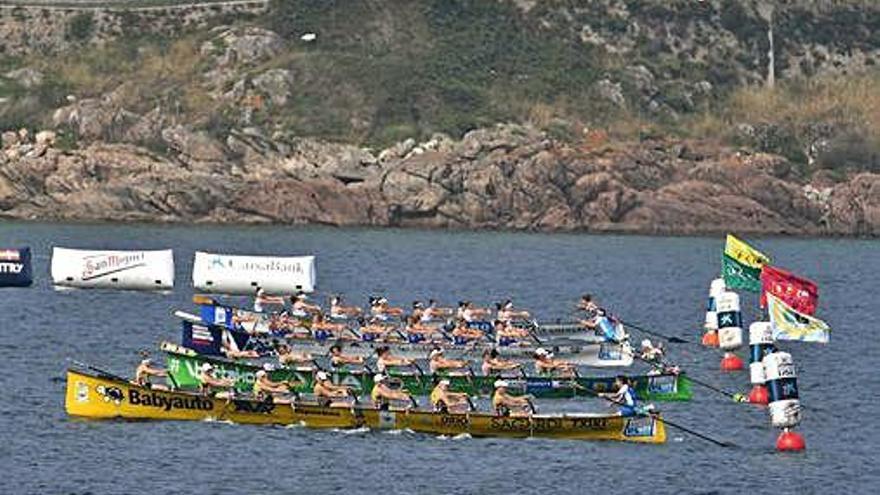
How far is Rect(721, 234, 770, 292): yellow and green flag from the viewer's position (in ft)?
342

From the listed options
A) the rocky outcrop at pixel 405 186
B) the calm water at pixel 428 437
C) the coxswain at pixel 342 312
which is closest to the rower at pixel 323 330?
the coxswain at pixel 342 312

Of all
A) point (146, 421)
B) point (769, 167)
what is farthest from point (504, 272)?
point (146, 421)

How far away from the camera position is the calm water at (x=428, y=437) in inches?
2945

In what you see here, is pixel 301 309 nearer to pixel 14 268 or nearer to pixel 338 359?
pixel 338 359

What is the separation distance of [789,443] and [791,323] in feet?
26.3

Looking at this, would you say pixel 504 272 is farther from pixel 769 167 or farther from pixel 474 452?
pixel 474 452

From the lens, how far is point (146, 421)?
273ft

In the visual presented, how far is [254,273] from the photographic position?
12938cm

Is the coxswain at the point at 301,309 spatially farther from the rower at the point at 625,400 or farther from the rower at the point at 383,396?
the rower at the point at 625,400

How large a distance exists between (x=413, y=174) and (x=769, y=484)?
107932 millimetres

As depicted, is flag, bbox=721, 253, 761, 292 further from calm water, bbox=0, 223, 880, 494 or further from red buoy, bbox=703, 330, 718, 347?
red buoy, bbox=703, 330, 718, 347

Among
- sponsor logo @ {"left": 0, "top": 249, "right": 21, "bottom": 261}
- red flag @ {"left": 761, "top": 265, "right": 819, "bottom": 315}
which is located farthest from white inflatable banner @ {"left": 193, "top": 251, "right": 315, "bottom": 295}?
red flag @ {"left": 761, "top": 265, "right": 819, "bottom": 315}

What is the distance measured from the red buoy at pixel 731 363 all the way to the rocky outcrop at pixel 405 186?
75940 mm

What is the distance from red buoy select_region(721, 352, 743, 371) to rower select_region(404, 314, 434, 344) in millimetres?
14407
